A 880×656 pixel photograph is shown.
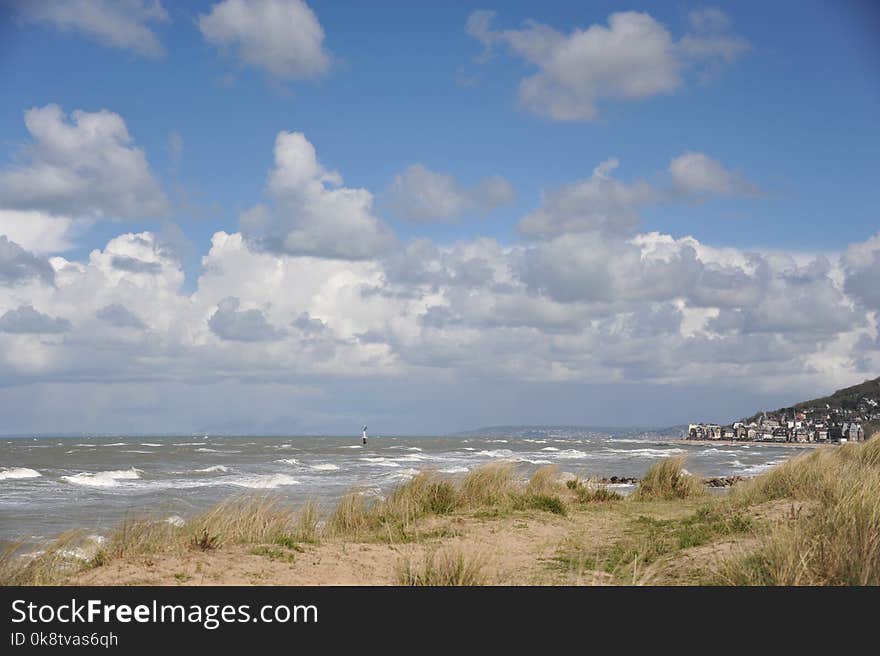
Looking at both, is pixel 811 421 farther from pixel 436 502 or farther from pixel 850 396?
pixel 436 502

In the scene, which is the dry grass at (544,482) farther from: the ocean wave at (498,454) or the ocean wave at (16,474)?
the ocean wave at (498,454)

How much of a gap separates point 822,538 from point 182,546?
22.3 ft

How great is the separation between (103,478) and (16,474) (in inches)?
215

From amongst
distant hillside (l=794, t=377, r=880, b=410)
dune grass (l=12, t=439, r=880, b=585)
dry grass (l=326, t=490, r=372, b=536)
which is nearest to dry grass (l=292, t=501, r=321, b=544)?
dune grass (l=12, t=439, r=880, b=585)

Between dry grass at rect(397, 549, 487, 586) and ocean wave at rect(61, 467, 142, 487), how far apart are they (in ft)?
76.9

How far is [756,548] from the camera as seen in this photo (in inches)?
301

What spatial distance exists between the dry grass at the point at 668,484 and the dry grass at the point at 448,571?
443 inches

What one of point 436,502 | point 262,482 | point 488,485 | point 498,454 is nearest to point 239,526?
point 436,502

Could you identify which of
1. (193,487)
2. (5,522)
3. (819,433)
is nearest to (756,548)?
(5,522)

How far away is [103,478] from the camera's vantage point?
30.8 meters

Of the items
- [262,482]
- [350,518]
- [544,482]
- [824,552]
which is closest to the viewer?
[824,552]

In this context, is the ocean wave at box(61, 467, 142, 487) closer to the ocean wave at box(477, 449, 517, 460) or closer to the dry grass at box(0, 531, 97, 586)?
the dry grass at box(0, 531, 97, 586)

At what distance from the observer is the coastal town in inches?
4321
